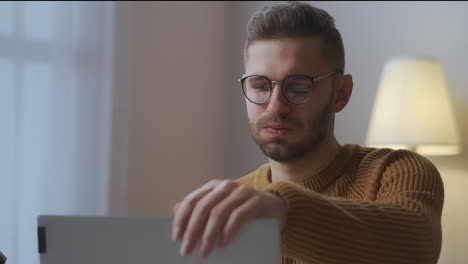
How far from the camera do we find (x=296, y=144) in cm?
127

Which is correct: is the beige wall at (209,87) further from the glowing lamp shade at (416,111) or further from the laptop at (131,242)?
the laptop at (131,242)

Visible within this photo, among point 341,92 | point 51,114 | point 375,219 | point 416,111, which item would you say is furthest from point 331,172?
point 51,114

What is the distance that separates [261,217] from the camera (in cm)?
63

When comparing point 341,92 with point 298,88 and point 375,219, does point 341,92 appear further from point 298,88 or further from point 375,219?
point 375,219

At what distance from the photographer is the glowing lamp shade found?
223 centimetres

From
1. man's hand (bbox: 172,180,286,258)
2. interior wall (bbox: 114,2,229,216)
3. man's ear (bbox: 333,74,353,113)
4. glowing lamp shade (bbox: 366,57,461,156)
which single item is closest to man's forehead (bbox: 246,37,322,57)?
man's ear (bbox: 333,74,353,113)

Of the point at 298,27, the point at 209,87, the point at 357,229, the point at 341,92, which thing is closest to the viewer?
the point at 357,229

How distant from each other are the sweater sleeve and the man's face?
27cm

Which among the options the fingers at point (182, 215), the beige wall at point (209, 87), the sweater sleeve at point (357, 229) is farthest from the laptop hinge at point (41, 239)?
the beige wall at point (209, 87)

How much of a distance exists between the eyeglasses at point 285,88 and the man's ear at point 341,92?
11 cm

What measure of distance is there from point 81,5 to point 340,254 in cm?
202

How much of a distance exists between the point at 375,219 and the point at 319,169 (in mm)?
533

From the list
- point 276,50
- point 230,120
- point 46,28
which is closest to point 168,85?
point 230,120

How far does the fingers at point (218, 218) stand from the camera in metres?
0.59
